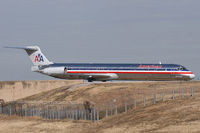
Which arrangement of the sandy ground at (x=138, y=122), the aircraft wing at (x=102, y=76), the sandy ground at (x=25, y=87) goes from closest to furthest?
the sandy ground at (x=138, y=122), the aircraft wing at (x=102, y=76), the sandy ground at (x=25, y=87)

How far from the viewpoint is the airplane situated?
6950 cm

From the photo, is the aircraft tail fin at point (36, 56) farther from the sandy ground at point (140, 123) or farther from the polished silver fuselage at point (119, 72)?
the sandy ground at point (140, 123)

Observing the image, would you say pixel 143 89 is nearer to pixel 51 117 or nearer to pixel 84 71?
pixel 84 71

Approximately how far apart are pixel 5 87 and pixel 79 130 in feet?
164

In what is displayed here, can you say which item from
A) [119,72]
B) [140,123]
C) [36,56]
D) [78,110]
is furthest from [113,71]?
[140,123]

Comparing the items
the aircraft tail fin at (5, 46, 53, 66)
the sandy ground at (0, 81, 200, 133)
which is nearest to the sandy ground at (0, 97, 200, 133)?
the sandy ground at (0, 81, 200, 133)

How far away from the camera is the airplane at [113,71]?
228 feet

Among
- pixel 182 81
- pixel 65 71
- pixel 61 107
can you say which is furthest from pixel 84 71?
pixel 61 107

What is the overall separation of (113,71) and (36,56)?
49.8 feet

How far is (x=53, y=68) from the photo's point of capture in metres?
72.9

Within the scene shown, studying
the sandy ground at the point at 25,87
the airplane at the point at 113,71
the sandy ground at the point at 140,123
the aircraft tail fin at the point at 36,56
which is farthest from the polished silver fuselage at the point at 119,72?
the sandy ground at the point at 140,123

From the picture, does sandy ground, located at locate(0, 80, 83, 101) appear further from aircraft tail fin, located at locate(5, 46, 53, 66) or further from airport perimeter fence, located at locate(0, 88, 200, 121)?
airport perimeter fence, located at locate(0, 88, 200, 121)

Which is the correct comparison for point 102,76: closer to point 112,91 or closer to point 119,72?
point 119,72

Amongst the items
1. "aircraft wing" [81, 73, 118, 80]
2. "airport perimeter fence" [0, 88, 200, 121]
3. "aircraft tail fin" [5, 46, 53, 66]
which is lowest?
"airport perimeter fence" [0, 88, 200, 121]
